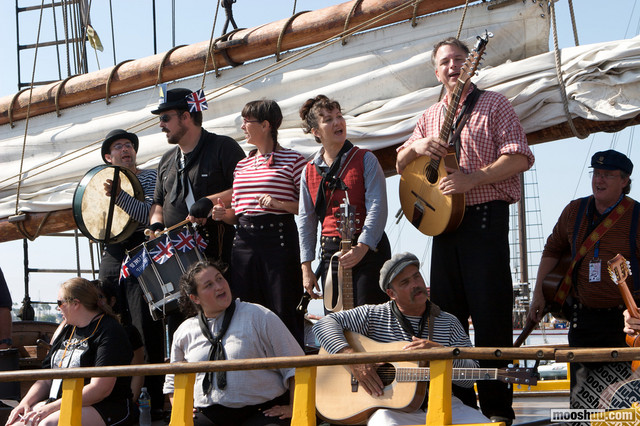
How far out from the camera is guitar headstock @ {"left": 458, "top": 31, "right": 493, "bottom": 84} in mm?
4945

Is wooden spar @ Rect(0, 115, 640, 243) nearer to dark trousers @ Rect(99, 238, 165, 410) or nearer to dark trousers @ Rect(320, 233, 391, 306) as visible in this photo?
dark trousers @ Rect(320, 233, 391, 306)

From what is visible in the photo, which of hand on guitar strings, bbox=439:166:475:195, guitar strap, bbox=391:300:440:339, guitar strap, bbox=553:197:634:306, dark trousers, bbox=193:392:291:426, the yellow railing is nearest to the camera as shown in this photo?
the yellow railing

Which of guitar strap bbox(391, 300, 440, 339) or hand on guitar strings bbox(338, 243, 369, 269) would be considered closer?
guitar strap bbox(391, 300, 440, 339)

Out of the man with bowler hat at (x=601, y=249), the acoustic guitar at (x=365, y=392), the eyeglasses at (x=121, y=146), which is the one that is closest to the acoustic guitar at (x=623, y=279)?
the man with bowler hat at (x=601, y=249)

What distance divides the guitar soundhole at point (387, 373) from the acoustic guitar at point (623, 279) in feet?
4.43

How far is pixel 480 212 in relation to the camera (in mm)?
4969

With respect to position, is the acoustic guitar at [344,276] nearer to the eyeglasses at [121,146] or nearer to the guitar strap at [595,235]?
the guitar strap at [595,235]

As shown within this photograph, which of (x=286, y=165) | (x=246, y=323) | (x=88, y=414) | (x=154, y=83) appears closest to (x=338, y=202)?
(x=286, y=165)

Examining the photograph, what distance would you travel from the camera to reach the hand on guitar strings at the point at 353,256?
5.05 metres

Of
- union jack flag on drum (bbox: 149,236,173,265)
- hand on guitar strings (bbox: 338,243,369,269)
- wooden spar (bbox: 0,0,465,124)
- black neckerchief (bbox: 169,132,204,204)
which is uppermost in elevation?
wooden spar (bbox: 0,0,465,124)

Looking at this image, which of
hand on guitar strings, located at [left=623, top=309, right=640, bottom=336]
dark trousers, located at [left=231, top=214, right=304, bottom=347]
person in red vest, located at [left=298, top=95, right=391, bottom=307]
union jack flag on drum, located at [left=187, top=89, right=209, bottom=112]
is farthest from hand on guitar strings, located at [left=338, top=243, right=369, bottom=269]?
union jack flag on drum, located at [left=187, top=89, right=209, bottom=112]

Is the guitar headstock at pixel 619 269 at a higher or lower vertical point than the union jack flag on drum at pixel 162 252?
lower

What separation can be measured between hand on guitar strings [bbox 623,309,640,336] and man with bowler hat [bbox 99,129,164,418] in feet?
9.44

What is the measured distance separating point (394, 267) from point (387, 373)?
0.53 m
